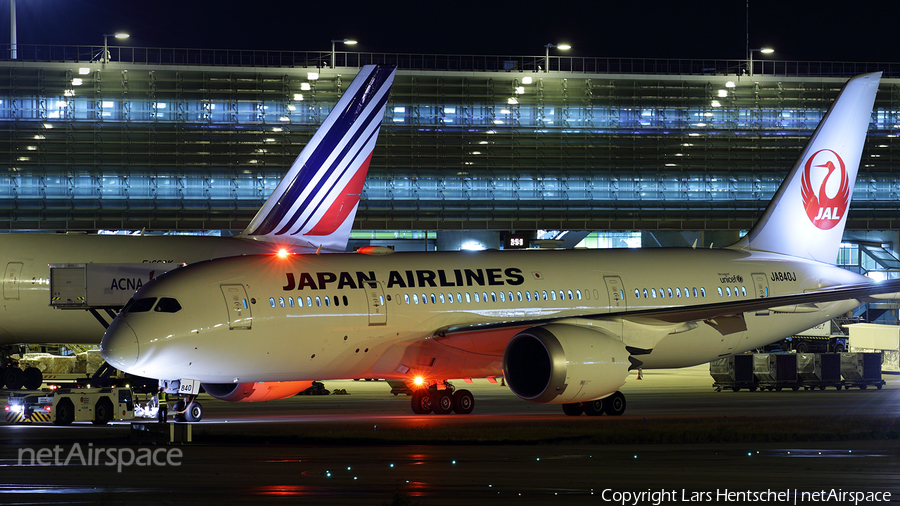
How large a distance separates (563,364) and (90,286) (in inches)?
522

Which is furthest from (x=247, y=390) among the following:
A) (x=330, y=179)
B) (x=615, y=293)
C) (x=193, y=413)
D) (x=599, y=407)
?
(x=330, y=179)

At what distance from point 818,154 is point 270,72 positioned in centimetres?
4097

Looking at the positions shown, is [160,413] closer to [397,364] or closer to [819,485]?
[397,364]

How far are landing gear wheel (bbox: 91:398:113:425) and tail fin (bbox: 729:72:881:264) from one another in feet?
57.6

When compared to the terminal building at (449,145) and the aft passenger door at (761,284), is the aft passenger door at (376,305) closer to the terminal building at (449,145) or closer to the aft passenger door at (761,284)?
the aft passenger door at (761,284)

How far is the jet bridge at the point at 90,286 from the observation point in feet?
93.2

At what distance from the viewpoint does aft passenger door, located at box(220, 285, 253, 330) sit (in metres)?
22.0

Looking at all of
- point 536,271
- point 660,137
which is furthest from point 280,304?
point 660,137

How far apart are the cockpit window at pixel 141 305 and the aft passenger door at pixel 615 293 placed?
11128 millimetres

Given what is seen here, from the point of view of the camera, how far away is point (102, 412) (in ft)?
76.3

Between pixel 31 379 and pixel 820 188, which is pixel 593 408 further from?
pixel 31 379

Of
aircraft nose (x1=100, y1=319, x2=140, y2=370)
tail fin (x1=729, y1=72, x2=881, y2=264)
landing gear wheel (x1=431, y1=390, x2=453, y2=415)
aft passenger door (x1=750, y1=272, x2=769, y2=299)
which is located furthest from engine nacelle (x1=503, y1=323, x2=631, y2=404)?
tail fin (x1=729, y1=72, x2=881, y2=264)

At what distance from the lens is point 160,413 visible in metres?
22.0

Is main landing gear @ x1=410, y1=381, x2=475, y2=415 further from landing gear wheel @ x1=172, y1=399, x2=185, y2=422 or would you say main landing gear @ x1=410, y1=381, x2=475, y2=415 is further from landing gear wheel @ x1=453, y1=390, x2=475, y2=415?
landing gear wheel @ x1=172, y1=399, x2=185, y2=422
